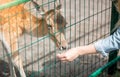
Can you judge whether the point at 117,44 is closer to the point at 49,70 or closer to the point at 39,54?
the point at 49,70

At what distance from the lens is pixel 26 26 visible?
16.8ft

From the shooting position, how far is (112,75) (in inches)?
204

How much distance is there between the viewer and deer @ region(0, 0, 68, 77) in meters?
4.59

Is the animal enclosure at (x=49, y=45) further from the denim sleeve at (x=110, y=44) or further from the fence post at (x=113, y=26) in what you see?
the denim sleeve at (x=110, y=44)

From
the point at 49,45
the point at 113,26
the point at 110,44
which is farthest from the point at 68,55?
the point at 49,45

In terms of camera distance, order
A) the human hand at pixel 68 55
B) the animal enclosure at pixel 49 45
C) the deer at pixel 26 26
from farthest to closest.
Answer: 1. the animal enclosure at pixel 49 45
2. the deer at pixel 26 26
3. the human hand at pixel 68 55

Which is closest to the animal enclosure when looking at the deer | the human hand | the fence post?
the deer

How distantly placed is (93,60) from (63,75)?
23.7 inches

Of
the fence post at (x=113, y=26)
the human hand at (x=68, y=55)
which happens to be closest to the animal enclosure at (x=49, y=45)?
the fence post at (x=113, y=26)

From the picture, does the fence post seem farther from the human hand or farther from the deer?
the human hand

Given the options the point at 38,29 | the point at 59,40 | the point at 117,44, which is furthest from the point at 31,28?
the point at 117,44

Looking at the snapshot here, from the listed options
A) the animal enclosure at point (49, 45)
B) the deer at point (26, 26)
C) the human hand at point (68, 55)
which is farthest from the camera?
the animal enclosure at point (49, 45)

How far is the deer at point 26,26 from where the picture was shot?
4594mm

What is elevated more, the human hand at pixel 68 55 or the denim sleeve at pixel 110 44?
the denim sleeve at pixel 110 44
